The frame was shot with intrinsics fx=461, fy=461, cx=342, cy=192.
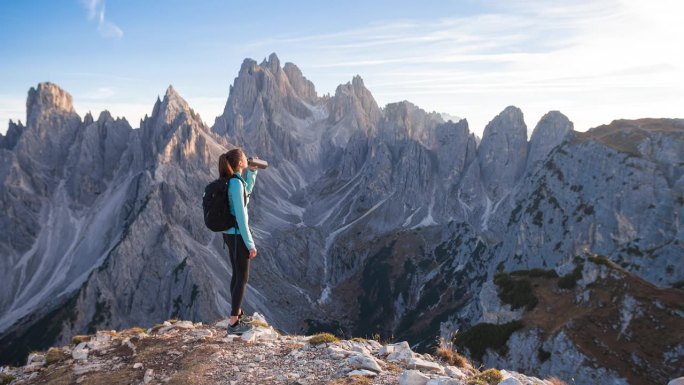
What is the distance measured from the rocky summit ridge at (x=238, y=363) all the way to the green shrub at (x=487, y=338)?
40.1m

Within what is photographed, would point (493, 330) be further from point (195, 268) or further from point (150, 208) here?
point (150, 208)

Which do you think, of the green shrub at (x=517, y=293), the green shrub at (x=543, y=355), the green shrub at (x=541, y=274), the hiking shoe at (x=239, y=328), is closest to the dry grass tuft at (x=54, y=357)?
the hiking shoe at (x=239, y=328)

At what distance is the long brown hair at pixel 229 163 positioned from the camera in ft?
45.9

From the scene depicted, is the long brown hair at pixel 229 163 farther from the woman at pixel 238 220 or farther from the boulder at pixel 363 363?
the boulder at pixel 363 363

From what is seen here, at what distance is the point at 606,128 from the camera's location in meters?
123

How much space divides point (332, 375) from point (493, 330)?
4770 cm

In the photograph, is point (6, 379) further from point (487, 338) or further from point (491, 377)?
point (487, 338)

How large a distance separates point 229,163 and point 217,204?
1336mm

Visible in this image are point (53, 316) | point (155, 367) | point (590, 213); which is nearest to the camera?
point (155, 367)

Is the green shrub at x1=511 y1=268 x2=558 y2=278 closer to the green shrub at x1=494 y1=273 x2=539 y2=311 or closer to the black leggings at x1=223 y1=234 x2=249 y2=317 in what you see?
the green shrub at x1=494 y1=273 x2=539 y2=311

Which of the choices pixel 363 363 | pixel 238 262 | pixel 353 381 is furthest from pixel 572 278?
pixel 238 262

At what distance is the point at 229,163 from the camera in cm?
1420

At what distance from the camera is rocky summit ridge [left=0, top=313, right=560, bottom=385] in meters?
12.3

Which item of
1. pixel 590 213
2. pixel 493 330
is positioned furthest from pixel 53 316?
pixel 590 213
